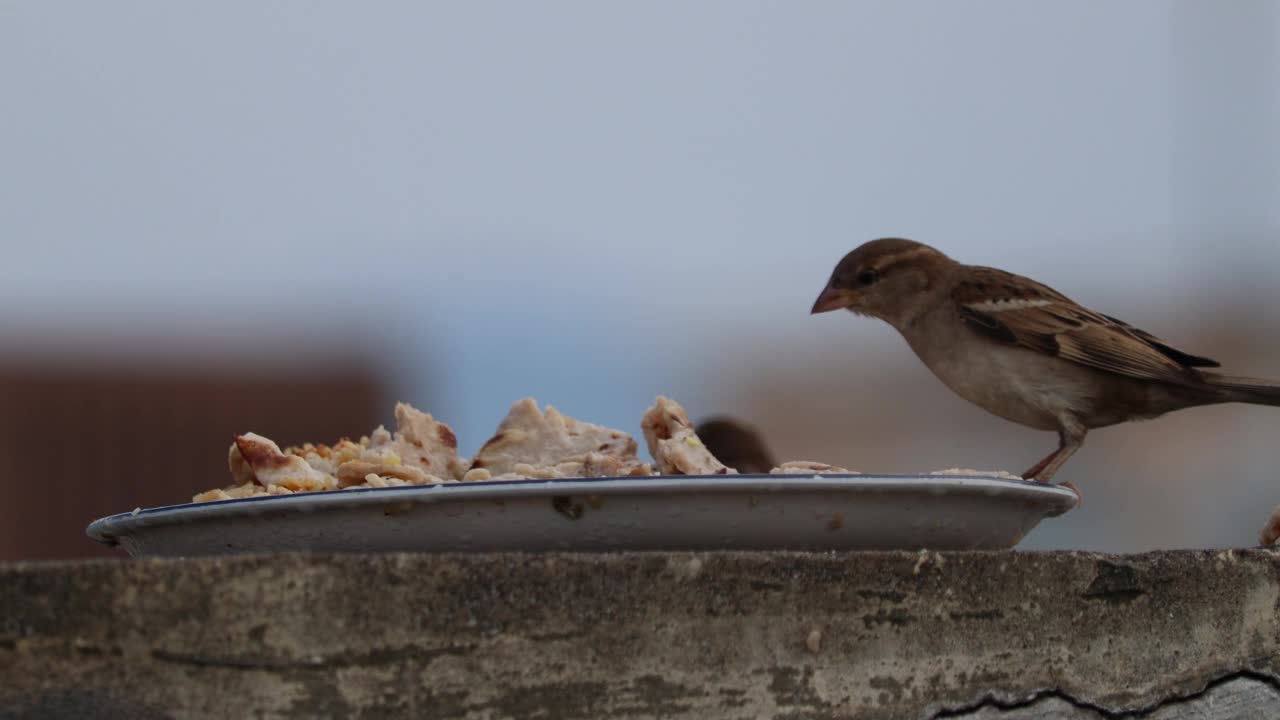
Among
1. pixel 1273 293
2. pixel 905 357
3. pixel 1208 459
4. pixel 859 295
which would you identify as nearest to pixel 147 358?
pixel 859 295

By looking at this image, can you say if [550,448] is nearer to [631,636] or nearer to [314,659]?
[631,636]

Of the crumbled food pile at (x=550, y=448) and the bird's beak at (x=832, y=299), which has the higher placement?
the bird's beak at (x=832, y=299)

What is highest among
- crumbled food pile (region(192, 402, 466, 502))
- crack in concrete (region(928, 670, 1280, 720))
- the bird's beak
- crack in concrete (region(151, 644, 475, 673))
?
the bird's beak

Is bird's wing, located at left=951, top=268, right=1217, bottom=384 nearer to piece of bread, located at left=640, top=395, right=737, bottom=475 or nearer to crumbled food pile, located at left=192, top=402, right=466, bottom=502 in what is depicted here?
piece of bread, located at left=640, top=395, right=737, bottom=475

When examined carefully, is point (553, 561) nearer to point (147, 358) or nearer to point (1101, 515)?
point (147, 358)

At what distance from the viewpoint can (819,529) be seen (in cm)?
121

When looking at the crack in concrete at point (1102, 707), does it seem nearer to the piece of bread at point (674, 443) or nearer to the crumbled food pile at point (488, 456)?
the crumbled food pile at point (488, 456)

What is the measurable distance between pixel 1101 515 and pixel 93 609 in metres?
11.8

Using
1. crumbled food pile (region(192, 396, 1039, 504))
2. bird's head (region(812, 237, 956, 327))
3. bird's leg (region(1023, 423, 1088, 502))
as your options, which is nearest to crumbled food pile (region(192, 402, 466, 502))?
crumbled food pile (region(192, 396, 1039, 504))

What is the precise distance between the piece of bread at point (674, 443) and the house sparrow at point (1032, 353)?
1.48m

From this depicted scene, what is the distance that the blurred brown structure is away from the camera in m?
7.32

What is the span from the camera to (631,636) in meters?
1.12

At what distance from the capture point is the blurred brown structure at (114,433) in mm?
7324

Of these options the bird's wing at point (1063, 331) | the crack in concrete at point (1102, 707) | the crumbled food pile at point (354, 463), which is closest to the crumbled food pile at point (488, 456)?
the crumbled food pile at point (354, 463)
